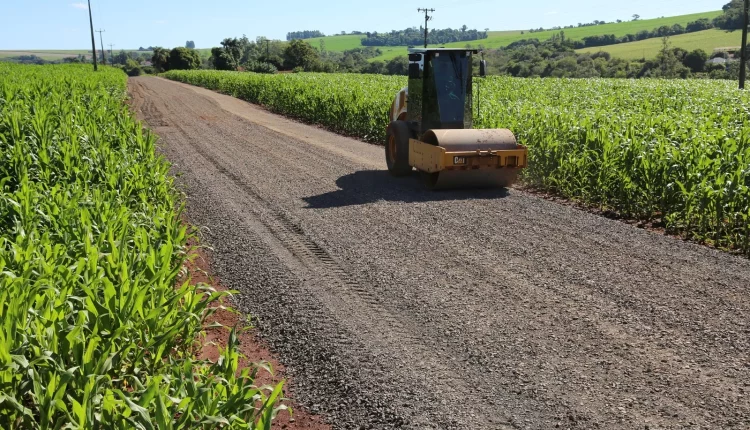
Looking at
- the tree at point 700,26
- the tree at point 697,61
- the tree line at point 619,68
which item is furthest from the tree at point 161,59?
the tree at point 700,26

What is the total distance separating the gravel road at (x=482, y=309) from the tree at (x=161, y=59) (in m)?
109

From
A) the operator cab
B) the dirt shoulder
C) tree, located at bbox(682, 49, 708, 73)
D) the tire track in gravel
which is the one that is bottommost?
the dirt shoulder

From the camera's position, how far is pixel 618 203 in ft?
35.3

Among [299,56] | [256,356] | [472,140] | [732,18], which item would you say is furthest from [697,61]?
[256,356]

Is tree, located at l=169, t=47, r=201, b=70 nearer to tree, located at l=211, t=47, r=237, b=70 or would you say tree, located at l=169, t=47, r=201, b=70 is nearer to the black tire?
tree, located at l=211, t=47, r=237, b=70

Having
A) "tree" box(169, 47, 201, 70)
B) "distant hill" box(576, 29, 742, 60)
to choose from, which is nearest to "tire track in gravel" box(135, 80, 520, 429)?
"distant hill" box(576, 29, 742, 60)

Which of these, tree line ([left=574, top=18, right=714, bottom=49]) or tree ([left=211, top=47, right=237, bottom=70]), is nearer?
tree ([left=211, top=47, right=237, bottom=70])

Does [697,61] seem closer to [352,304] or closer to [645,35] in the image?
[645,35]

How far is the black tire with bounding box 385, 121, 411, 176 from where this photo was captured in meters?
13.2

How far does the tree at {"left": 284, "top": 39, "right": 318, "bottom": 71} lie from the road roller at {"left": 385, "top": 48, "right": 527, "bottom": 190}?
7598 centimetres

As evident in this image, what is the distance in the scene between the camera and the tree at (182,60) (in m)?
110

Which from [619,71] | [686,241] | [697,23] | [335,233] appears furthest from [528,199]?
[697,23]

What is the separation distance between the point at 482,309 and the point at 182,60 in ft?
366

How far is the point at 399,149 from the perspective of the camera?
522 inches
